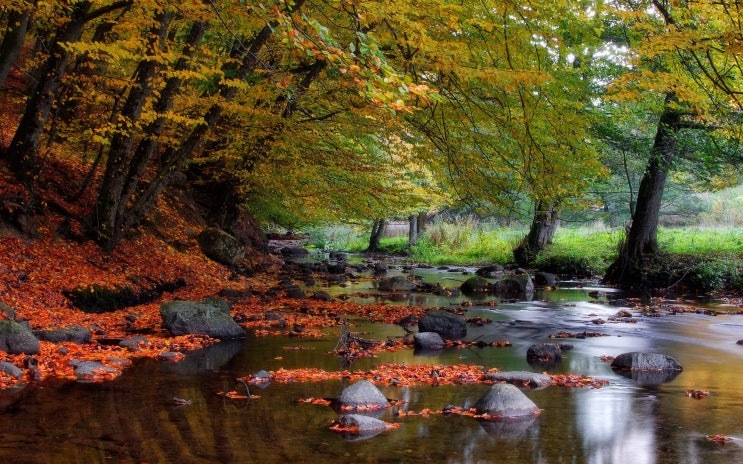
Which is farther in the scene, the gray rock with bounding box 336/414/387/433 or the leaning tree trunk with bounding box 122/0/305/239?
the leaning tree trunk with bounding box 122/0/305/239

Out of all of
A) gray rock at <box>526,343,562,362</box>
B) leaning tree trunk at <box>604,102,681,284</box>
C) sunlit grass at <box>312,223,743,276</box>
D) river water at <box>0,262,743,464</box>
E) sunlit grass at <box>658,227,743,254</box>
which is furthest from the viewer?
sunlit grass at <box>312,223,743,276</box>

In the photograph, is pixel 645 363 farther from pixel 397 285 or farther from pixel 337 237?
pixel 337 237

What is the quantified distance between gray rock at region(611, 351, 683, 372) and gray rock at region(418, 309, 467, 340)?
283cm

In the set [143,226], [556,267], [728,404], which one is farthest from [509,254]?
[728,404]

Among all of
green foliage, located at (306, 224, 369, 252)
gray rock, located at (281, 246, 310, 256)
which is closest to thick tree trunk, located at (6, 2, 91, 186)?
gray rock, located at (281, 246, 310, 256)

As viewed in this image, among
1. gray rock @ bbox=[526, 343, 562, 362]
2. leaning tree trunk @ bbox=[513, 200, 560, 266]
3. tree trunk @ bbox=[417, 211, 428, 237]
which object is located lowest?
gray rock @ bbox=[526, 343, 562, 362]

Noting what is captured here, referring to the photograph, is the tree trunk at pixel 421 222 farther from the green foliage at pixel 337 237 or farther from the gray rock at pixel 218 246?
the gray rock at pixel 218 246

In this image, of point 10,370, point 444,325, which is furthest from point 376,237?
point 10,370

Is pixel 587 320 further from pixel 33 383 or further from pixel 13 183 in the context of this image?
pixel 13 183

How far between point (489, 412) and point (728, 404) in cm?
263

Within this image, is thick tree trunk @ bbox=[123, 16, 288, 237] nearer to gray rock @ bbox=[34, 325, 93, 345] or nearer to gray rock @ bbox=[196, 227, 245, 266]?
gray rock @ bbox=[196, 227, 245, 266]

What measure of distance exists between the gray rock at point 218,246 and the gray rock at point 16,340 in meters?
9.46

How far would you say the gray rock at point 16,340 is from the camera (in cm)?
723

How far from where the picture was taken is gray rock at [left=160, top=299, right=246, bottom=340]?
9.45 metres
